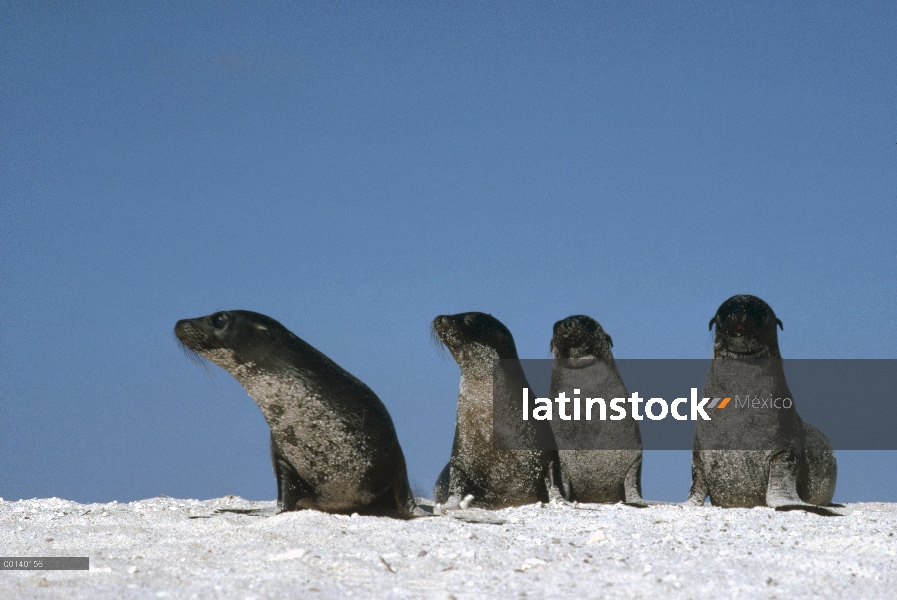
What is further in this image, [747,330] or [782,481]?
[747,330]

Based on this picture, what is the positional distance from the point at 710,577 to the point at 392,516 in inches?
149

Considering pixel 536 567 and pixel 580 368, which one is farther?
pixel 580 368

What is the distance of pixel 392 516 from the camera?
9.41 meters

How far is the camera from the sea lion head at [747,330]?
35.1 ft

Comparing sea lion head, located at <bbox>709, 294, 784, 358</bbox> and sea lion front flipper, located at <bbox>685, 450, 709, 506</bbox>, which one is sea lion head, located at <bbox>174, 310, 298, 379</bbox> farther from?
sea lion head, located at <bbox>709, 294, 784, 358</bbox>

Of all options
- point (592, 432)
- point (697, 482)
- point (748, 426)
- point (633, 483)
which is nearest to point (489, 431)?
point (592, 432)

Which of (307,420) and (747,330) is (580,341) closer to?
(747,330)

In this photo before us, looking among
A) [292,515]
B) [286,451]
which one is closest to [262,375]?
[286,451]

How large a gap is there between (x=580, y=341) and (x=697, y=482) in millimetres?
2068

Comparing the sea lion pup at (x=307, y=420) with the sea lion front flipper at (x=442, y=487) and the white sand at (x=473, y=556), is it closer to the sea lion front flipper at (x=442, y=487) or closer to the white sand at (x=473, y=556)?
the white sand at (x=473, y=556)

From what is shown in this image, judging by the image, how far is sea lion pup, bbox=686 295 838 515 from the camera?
10.6m

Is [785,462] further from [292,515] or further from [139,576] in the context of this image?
[139,576]

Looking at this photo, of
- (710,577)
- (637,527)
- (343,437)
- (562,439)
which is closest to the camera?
(710,577)

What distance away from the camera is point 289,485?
31.3 ft
